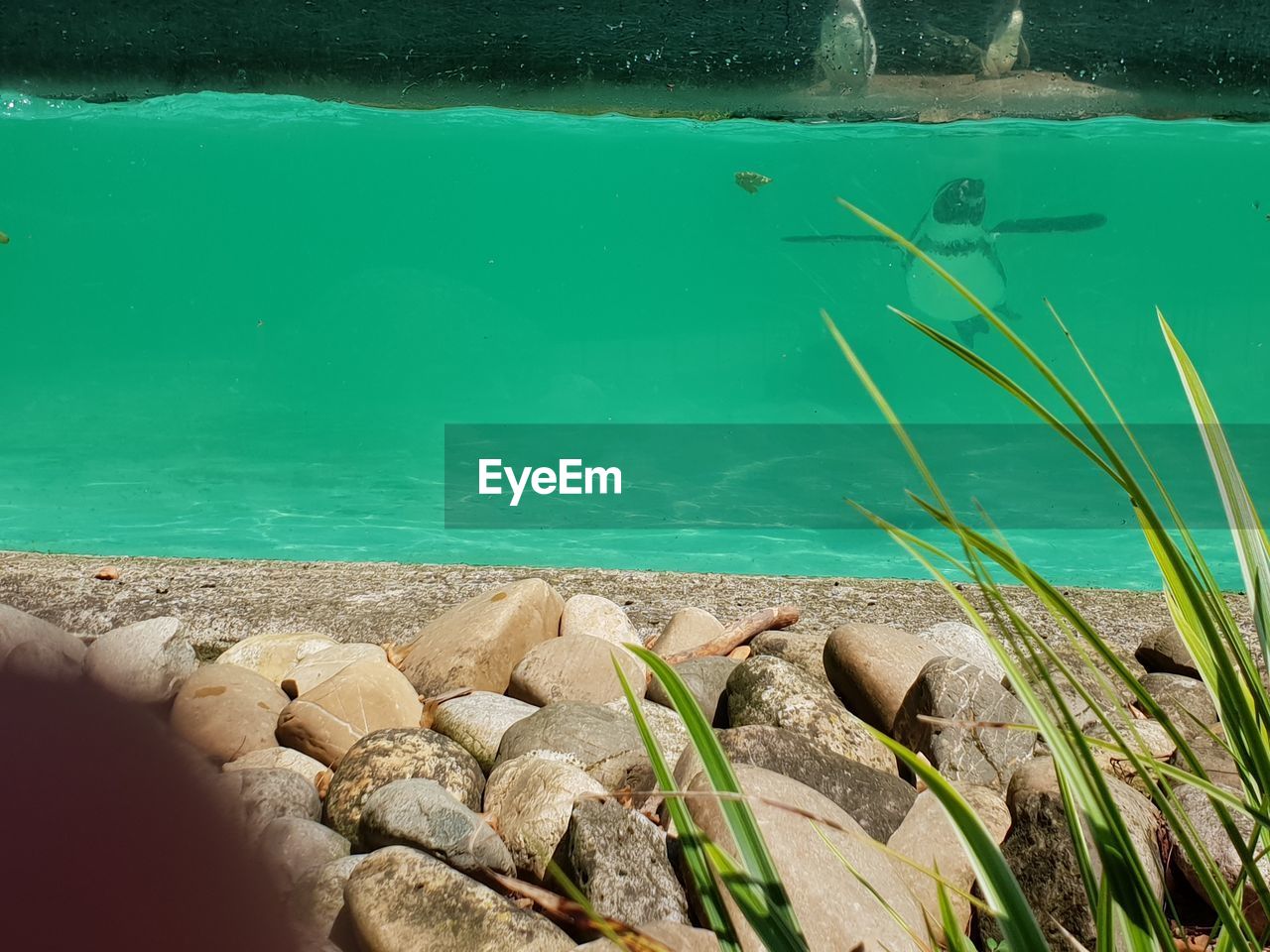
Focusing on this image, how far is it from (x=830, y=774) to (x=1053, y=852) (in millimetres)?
419

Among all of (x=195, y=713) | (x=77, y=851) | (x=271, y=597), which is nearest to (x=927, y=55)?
(x=271, y=597)

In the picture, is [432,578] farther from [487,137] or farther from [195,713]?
[487,137]

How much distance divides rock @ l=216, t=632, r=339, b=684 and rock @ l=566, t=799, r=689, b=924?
1187mm

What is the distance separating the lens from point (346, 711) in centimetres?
222

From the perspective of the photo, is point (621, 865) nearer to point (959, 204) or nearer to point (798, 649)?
point (798, 649)

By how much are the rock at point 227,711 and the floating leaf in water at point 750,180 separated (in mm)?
8425

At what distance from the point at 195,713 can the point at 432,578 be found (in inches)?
47.2

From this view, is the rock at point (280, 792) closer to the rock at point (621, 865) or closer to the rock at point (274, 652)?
the rock at point (621, 865)

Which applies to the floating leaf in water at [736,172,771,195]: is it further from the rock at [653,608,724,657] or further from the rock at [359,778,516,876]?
the rock at [359,778,516,876]

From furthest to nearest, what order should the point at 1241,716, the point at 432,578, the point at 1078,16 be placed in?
the point at 1078,16, the point at 432,578, the point at 1241,716

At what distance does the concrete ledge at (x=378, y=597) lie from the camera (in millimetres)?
2951

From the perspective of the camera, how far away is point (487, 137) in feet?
33.4

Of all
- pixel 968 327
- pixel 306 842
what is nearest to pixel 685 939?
pixel 306 842

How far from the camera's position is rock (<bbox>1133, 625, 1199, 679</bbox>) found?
247 cm
